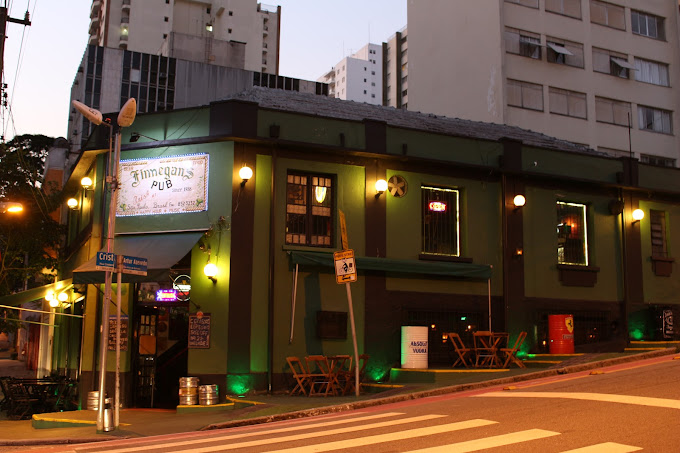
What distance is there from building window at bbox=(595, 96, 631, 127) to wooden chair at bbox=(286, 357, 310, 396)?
33.7m

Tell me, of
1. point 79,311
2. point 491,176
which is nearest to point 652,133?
point 491,176

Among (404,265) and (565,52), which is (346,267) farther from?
(565,52)

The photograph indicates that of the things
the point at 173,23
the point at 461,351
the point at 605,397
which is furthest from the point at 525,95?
the point at 173,23

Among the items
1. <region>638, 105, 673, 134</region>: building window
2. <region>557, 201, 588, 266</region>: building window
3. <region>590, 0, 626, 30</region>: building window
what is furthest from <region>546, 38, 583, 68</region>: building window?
<region>557, 201, 588, 266</region>: building window

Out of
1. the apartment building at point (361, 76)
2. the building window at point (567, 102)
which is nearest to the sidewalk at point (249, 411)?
the building window at point (567, 102)

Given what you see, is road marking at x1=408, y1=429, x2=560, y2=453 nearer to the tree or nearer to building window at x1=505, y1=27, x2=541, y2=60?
the tree

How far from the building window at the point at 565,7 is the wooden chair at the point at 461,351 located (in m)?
31.5

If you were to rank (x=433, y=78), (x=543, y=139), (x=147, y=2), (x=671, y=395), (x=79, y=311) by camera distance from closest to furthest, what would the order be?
(x=671, y=395), (x=79, y=311), (x=543, y=139), (x=433, y=78), (x=147, y=2)

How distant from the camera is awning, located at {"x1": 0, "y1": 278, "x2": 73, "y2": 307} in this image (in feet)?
66.4

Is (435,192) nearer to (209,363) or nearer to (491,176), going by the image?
(491,176)

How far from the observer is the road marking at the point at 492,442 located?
8.45m

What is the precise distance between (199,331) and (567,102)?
33.8 meters

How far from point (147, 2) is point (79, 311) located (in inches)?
2734

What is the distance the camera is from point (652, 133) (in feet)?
155
